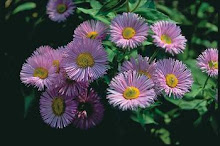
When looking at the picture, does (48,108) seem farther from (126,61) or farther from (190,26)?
(190,26)

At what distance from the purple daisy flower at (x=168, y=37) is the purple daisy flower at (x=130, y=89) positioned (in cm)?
15

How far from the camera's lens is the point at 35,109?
196 centimetres

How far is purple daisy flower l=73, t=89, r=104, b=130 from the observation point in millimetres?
1469

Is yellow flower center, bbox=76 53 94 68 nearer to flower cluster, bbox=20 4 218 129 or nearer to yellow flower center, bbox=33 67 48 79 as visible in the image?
flower cluster, bbox=20 4 218 129

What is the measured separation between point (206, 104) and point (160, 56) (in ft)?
1.03

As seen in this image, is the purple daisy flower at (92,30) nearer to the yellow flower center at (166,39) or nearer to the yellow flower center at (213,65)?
the yellow flower center at (166,39)

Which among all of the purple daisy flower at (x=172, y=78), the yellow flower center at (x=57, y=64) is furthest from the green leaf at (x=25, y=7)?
the purple daisy flower at (x=172, y=78)

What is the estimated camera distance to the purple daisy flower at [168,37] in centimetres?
143

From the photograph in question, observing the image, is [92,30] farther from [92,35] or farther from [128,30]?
[128,30]

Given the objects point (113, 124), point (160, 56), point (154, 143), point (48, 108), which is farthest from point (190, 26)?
point (48, 108)

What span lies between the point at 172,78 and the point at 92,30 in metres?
0.37

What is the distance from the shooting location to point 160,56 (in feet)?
6.02

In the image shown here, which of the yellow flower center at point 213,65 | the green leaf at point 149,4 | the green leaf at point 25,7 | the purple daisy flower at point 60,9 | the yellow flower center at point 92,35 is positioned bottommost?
the yellow flower center at point 213,65

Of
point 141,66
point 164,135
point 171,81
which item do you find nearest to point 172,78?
point 171,81
